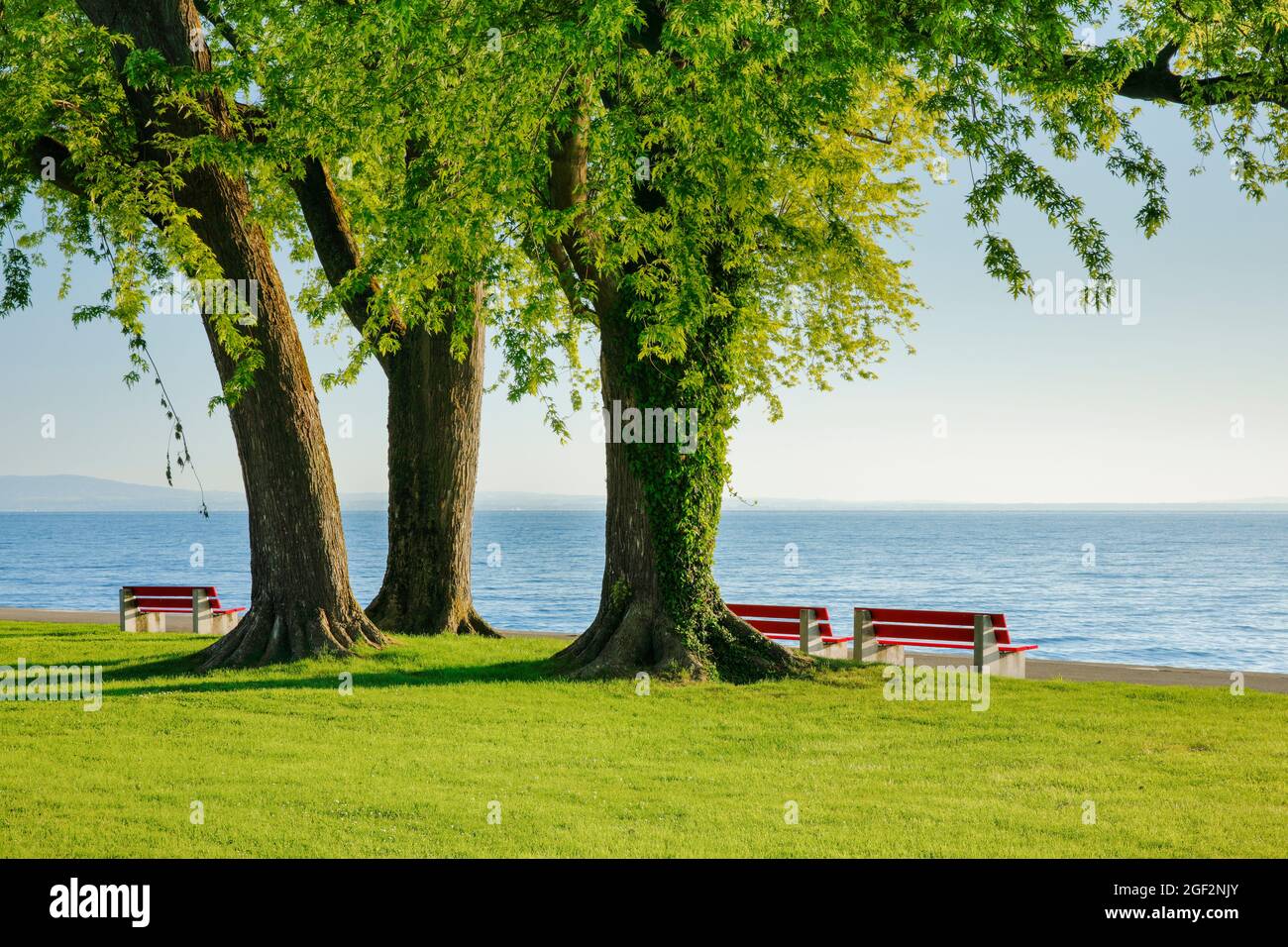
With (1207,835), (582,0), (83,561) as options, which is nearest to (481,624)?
(582,0)

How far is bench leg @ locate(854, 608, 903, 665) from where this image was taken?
16.8 m

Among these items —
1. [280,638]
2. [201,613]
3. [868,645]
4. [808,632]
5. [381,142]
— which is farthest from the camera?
[201,613]

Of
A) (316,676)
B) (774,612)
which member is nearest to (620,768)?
(316,676)

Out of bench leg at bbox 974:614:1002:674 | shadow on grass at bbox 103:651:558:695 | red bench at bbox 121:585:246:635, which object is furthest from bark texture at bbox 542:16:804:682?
red bench at bbox 121:585:246:635

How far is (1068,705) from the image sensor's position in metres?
13.1

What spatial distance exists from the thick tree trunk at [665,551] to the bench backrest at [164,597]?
893 centimetres

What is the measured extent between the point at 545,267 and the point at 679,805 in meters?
6.42

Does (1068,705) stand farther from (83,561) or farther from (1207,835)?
(83,561)

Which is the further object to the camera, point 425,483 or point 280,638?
point 425,483

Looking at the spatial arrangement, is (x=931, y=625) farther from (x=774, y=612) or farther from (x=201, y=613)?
(x=201, y=613)

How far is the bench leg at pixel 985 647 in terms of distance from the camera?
15.3 m

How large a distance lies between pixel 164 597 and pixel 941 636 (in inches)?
543

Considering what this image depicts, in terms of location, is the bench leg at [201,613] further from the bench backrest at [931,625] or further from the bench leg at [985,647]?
the bench leg at [985,647]

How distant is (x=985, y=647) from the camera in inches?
605
